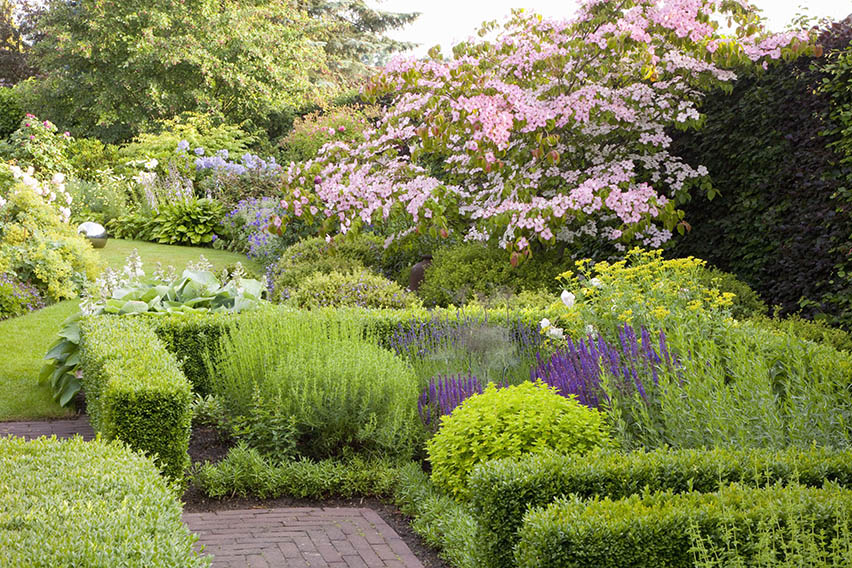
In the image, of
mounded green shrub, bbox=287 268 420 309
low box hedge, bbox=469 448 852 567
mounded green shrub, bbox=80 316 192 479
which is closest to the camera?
low box hedge, bbox=469 448 852 567

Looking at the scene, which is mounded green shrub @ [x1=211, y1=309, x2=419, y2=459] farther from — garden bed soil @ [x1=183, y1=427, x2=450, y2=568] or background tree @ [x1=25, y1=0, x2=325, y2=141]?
background tree @ [x1=25, y1=0, x2=325, y2=141]

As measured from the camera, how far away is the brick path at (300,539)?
378 cm

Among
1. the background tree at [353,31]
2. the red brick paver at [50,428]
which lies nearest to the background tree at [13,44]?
the background tree at [353,31]

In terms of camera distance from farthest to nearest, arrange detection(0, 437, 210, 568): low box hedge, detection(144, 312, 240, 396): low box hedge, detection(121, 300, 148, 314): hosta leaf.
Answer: detection(121, 300, 148, 314): hosta leaf < detection(144, 312, 240, 396): low box hedge < detection(0, 437, 210, 568): low box hedge

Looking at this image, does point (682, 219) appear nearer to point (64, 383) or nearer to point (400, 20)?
point (64, 383)

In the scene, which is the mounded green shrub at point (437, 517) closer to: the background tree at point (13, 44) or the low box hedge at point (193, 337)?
the low box hedge at point (193, 337)

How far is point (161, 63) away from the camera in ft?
70.1

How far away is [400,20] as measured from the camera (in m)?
28.3

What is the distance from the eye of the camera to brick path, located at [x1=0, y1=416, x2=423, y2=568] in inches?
149

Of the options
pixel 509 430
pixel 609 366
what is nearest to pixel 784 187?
pixel 609 366

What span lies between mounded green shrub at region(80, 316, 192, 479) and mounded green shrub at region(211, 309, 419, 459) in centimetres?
63

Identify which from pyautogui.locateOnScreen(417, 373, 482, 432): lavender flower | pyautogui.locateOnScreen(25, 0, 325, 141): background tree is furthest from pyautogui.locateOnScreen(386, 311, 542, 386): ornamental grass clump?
pyautogui.locateOnScreen(25, 0, 325, 141): background tree

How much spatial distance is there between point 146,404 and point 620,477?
249cm

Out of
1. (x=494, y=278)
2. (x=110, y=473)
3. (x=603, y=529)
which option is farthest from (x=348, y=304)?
(x=603, y=529)
